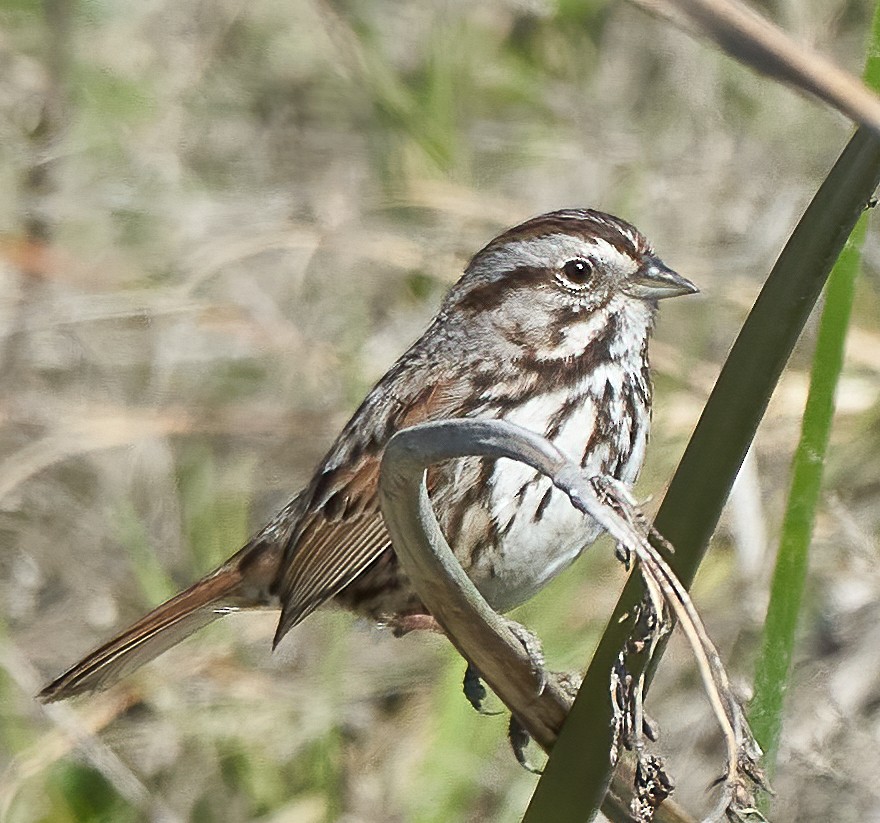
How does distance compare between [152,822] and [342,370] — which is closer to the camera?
[152,822]

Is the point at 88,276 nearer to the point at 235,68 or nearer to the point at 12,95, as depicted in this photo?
the point at 12,95

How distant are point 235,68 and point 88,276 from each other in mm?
639

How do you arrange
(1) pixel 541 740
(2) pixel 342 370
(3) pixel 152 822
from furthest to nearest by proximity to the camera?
1. (2) pixel 342 370
2. (3) pixel 152 822
3. (1) pixel 541 740

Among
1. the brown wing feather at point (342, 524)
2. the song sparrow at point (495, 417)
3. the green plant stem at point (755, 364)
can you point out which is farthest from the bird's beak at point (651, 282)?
the green plant stem at point (755, 364)

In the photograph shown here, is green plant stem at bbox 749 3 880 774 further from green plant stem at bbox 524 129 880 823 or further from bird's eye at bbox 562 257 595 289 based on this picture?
bird's eye at bbox 562 257 595 289

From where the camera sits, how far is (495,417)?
183cm

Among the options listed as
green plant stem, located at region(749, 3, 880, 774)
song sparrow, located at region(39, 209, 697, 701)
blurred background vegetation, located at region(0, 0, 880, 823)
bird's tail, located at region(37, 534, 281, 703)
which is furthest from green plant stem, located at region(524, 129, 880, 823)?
blurred background vegetation, located at region(0, 0, 880, 823)

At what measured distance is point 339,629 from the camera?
2.55 metres

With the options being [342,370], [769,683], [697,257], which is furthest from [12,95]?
[769,683]

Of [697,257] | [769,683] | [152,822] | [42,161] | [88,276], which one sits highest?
[697,257]

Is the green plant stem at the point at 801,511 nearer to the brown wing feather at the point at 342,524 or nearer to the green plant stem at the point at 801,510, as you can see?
the green plant stem at the point at 801,510

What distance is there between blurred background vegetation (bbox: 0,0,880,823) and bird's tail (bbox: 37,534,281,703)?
36cm

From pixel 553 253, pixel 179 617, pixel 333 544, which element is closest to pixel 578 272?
pixel 553 253

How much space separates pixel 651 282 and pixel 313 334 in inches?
50.0
